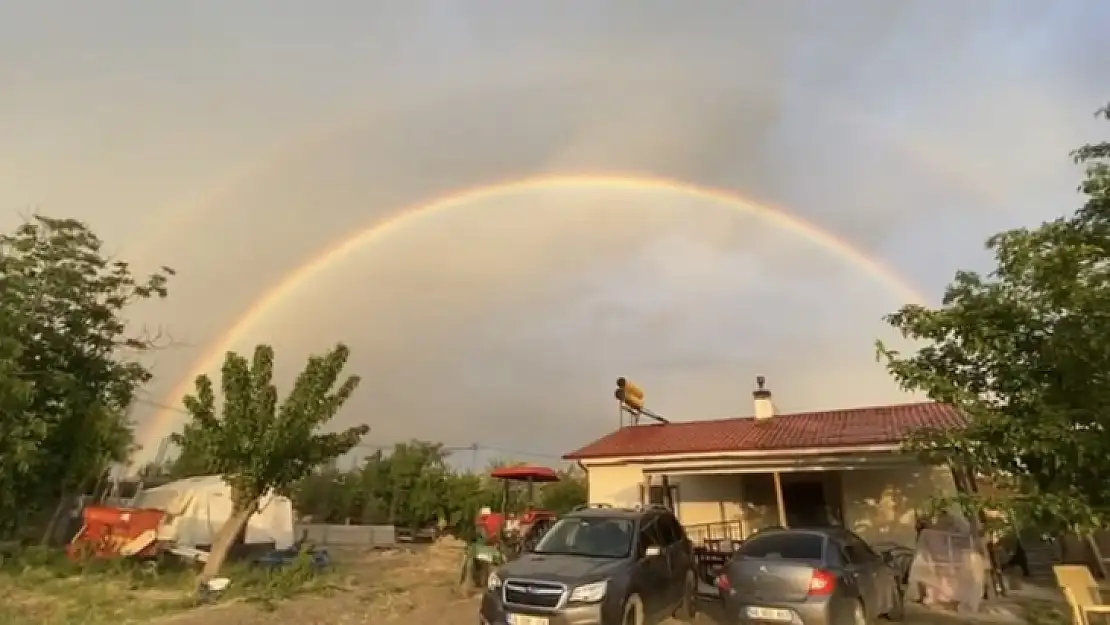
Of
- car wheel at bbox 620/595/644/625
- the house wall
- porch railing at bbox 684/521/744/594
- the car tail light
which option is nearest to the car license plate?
the car tail light

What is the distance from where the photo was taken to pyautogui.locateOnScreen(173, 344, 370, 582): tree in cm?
1516

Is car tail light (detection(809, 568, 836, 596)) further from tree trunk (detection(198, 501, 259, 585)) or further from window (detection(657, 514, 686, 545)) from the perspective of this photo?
tree trunk (detection(198, 501, 259, 585))

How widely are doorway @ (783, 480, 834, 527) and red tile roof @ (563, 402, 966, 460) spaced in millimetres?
1495

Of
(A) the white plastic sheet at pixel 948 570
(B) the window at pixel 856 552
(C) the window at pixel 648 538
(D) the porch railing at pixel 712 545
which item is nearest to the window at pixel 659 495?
(D) the porch railing at pixel 712 545

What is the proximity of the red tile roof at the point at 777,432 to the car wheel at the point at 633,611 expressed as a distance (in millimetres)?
8215


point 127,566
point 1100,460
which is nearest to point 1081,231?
point 1100,460

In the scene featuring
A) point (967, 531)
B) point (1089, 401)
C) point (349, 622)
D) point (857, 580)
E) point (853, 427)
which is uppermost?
point (853, 427)

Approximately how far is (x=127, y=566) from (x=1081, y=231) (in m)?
19.4

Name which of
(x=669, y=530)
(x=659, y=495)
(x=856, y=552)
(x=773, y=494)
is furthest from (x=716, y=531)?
(x=856, y=552)

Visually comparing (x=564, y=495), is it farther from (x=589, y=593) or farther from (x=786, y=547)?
(x=589, y=593)

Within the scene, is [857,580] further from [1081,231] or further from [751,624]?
[1081,231]

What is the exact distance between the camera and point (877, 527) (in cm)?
1642

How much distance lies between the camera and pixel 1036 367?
8125mm

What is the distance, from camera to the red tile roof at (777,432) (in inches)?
633
